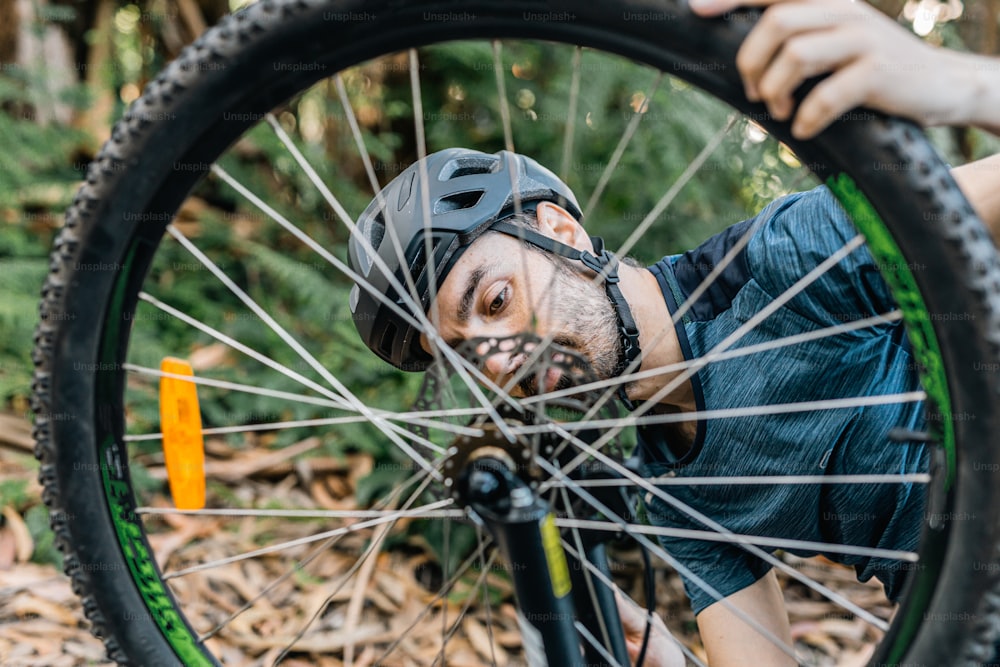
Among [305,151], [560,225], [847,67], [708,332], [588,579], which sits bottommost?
[588,579]

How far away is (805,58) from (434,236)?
2.12 feet

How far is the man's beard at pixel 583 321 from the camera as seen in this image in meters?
1.11

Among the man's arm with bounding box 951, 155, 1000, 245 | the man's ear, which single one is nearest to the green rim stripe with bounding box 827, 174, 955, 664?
the man's arm with bounding box 951, 155, 1000, 245

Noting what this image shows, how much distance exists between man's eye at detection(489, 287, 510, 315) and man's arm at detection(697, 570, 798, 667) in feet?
1.97

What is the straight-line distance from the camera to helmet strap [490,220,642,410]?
3.80 feet

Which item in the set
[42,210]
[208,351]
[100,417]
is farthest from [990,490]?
[42,210]

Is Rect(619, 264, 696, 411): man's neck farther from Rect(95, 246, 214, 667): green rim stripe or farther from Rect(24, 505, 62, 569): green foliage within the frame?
Rect(24, 505, 62, 569): green foliage

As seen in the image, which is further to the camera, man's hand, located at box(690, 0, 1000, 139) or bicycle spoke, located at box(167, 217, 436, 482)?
bicycle spoke, located at box(167, 217, 436, 482)

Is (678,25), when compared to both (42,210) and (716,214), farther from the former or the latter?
(42,210)

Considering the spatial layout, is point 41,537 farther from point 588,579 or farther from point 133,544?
point 588,579

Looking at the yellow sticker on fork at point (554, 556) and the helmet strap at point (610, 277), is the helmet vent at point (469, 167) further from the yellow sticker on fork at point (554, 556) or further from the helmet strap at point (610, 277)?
the yellow sticker on fork at point (554, 556)

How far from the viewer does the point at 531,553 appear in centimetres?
83

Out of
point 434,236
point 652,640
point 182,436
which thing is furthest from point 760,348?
point 182,436

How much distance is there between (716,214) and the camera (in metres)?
2.30
